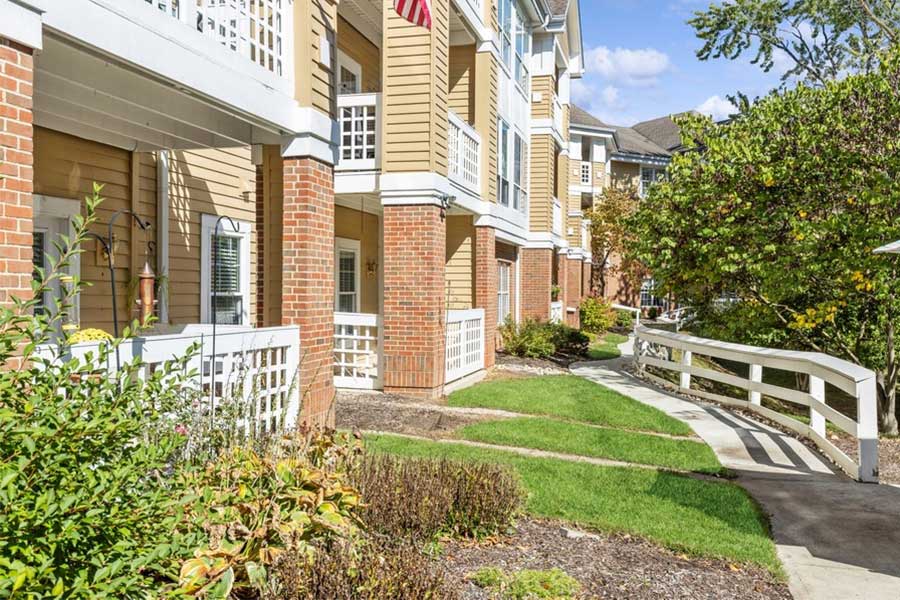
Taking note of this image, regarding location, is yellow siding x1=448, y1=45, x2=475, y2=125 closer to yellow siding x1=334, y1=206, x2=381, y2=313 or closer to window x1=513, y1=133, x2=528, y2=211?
yellow siding x1=334, y1=206, x2=381, y2=313

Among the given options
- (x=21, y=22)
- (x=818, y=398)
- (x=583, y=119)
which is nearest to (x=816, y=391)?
(x=818, y=398)

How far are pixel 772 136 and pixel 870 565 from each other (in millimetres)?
9439

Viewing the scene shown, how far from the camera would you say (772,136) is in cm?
1288

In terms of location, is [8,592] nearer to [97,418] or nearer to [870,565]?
[97,418]

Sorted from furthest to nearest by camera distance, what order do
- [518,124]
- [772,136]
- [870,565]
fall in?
[518,124] < [772,136] < [870,565]

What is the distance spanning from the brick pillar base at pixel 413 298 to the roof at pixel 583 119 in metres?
28.6

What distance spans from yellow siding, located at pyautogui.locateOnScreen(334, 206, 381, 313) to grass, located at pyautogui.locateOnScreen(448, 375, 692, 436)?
4116 mm

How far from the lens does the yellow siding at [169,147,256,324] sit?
10047mm

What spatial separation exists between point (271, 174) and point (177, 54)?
8.82ft

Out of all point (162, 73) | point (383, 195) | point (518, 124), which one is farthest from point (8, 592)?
point (518, 124)

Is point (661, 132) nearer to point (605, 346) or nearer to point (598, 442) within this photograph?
point (605, 346)

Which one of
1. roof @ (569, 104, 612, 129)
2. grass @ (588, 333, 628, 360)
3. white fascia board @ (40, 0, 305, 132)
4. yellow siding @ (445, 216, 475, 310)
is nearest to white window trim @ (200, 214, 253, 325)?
white fascia board @ (40, 0, 305, 132)

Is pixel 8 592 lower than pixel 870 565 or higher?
higher

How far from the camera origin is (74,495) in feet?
Result: 8.46
